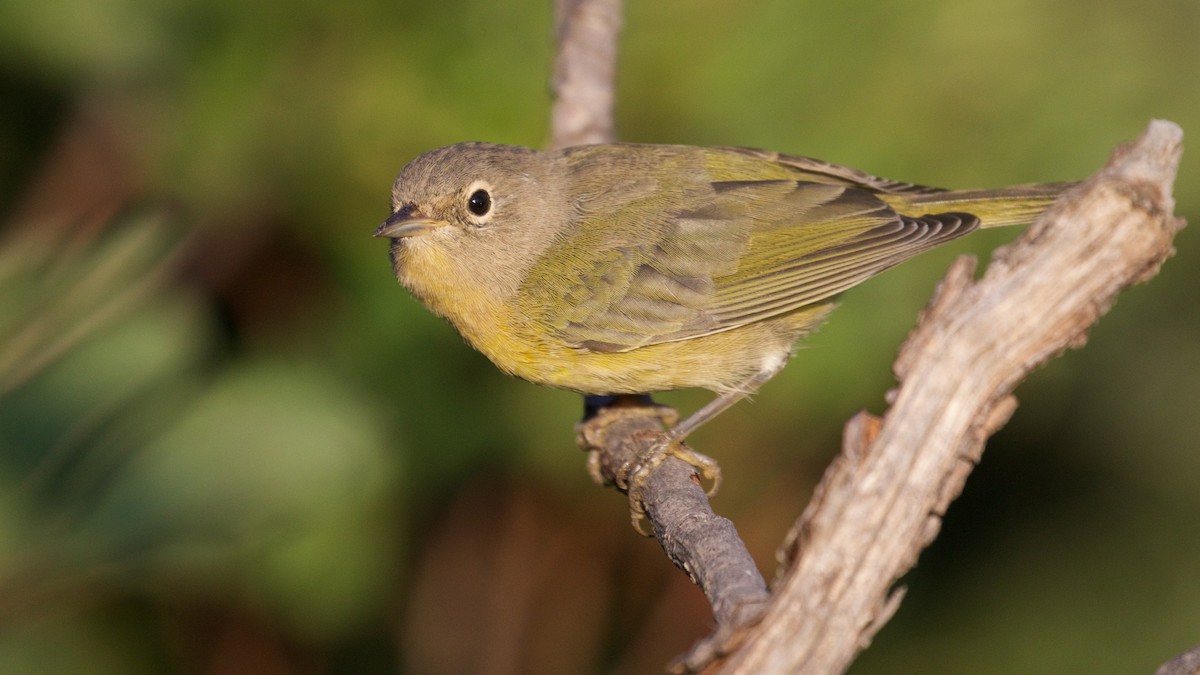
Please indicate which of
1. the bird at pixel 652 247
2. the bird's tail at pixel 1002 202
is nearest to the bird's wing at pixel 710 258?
the bird at pixel 652 247

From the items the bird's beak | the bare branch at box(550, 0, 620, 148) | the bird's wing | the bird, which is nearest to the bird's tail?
the bird

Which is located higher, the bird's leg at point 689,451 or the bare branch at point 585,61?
the bare branch at point 585,61

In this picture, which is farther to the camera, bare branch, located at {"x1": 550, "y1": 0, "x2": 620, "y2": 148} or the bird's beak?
bare branch, located at {"x1": 550, "y1": 0, "x2": 620, "y2": 148}

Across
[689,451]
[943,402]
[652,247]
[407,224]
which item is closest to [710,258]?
[652,247]

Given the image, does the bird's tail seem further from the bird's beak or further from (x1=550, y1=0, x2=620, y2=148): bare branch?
the bird's beak

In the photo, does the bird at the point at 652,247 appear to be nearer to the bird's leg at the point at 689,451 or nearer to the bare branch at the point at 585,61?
the bird's leg at the point at 689,451

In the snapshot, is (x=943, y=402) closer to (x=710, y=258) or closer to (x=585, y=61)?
(x=710, y=258)
